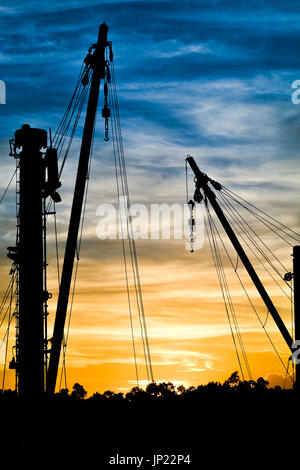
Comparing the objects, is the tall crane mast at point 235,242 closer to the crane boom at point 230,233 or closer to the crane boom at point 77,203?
the crane boom at point 230,233

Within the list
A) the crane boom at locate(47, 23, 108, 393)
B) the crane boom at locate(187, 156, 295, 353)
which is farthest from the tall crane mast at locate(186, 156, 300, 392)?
the crane boom at locate(47, 23, 108, 393)

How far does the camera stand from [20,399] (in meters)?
39.8

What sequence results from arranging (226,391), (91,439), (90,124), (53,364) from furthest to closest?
(226,391)
(91,439)
(90,124)
(53,364)

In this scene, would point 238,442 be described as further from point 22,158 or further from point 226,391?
point 226,391

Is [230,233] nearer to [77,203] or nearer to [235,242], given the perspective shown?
[235,242]

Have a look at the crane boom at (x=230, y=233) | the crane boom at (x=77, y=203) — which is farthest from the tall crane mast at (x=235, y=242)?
the crane boom at (x=77, y=203)

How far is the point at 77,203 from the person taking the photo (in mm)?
37688

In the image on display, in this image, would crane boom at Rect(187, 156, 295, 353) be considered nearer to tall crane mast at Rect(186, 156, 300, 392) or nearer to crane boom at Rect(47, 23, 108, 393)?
tall crane mast at Rect(186, 156, 300, 392)

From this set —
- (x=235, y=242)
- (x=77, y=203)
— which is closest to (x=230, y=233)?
(x=235, y=242)

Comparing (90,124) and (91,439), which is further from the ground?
(90,124)

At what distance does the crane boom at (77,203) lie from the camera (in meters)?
36.3

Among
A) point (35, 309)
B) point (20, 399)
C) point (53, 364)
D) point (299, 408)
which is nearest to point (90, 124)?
point (35, 309)

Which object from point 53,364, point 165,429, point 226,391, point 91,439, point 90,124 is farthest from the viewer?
point 226,391
